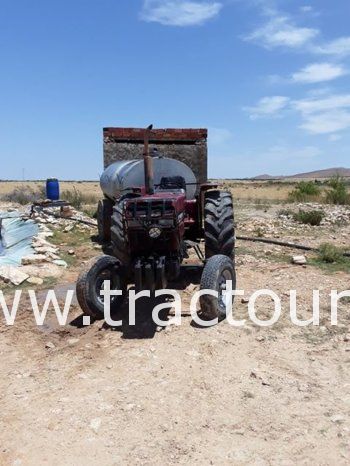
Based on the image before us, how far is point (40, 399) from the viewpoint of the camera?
4.46 meters

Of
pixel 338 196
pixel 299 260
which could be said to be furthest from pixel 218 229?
pixel 338 196

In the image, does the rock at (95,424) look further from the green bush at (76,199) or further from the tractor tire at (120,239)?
the green bush at (76,199)

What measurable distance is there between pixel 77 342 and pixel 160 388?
1618 mm

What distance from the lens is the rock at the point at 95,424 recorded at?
3900mm

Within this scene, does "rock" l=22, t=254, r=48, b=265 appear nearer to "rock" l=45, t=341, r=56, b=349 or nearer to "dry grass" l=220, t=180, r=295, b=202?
"rock" l=45, t=341, r=56, b=349

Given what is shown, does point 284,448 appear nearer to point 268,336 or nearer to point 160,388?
point 160,388

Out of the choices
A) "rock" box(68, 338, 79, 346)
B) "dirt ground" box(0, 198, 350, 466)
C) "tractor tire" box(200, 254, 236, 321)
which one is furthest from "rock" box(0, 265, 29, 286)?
"tractor tire" box(200, 254, 236, 321)

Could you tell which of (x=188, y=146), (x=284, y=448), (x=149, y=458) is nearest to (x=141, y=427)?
(x=149, y=458)

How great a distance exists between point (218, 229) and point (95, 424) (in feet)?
11.9

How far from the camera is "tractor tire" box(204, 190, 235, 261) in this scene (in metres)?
7.02

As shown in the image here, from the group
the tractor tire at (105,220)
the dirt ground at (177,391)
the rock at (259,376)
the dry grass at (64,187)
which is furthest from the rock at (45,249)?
the dry grass at (64,187)

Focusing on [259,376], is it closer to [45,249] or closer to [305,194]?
[45,249]

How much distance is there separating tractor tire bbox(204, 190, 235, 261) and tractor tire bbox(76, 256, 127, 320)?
4.22 feet

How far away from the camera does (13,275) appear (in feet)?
26.4
